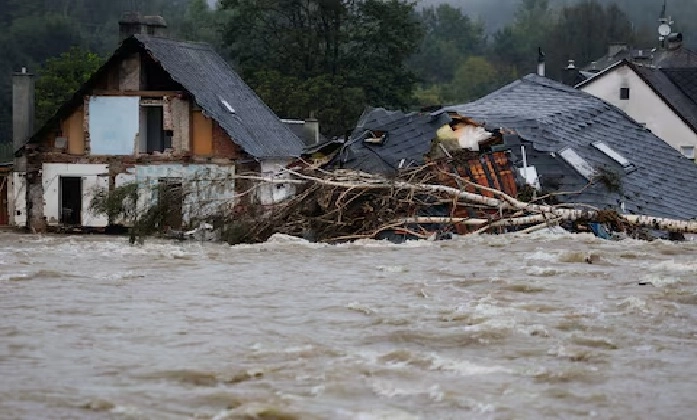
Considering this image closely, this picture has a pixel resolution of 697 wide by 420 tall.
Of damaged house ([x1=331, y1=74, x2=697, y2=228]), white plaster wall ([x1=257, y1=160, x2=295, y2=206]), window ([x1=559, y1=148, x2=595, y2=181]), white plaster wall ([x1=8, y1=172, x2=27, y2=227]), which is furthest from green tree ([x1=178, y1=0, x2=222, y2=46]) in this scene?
white plaster wall ([x1=257, y1=160, x2=295, y2=206])

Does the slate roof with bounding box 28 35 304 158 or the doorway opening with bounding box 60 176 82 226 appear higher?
the slate roof with bounding box 28 35 304 158

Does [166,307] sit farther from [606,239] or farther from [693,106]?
[693,106]

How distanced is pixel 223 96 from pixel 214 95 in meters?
0.56

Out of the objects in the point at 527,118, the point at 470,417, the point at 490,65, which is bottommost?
the point at 470,417

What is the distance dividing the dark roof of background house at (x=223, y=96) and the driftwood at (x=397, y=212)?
11.0 m

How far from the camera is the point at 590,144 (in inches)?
1093

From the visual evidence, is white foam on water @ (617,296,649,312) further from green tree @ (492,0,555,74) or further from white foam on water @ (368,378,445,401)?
green tree @ (492,0,555,74)

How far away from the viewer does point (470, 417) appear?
9.12 metres

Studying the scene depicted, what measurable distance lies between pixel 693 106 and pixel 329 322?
40601 millimetres

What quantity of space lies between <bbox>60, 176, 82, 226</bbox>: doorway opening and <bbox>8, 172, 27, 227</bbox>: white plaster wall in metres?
0.98

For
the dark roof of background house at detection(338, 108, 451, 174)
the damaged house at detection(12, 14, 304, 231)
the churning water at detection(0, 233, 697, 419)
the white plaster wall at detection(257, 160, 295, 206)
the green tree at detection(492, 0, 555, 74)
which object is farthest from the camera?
the green tree at detection(492, 0, 555, 74)

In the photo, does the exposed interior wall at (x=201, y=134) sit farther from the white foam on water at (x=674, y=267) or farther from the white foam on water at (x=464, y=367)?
the white foam on water at (x=464, y=367)

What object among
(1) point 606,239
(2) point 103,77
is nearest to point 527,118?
(1) point 606,239

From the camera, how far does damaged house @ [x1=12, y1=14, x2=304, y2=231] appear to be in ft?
113
